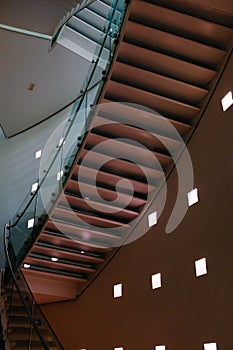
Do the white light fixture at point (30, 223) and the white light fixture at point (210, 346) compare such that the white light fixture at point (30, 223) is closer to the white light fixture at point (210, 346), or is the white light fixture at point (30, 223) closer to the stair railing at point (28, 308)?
the stair railing at point (28, 308)

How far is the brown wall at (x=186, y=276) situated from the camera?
4.72 m

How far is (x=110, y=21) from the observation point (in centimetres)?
591

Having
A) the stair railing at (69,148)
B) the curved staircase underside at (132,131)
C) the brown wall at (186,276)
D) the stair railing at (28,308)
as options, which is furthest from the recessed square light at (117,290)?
the stair railing at (69,148)

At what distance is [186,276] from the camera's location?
5301 mm

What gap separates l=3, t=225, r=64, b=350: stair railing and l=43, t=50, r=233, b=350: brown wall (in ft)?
4.05

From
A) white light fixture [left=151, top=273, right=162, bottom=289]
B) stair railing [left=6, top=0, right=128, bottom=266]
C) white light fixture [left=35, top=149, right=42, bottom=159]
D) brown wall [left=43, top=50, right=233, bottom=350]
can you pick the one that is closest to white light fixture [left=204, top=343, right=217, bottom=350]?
brown wall [left=43, top=50, right=233, bottom=350]

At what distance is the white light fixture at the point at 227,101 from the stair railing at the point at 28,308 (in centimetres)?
378

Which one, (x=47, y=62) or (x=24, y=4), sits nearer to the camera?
(x=24, y=4)

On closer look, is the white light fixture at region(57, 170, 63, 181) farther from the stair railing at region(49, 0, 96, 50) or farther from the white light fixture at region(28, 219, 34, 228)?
the stair railing at region(49, 0, 96, 50)

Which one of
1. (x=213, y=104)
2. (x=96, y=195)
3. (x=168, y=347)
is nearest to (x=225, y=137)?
(x=213, y=104)

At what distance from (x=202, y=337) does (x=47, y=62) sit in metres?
7.14

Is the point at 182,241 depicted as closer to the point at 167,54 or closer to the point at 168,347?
the point at 168,347

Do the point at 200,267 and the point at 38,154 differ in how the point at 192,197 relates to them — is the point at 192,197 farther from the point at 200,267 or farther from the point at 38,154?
the point at 38,154

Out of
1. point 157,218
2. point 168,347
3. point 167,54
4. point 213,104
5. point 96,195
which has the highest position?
point 167,54
